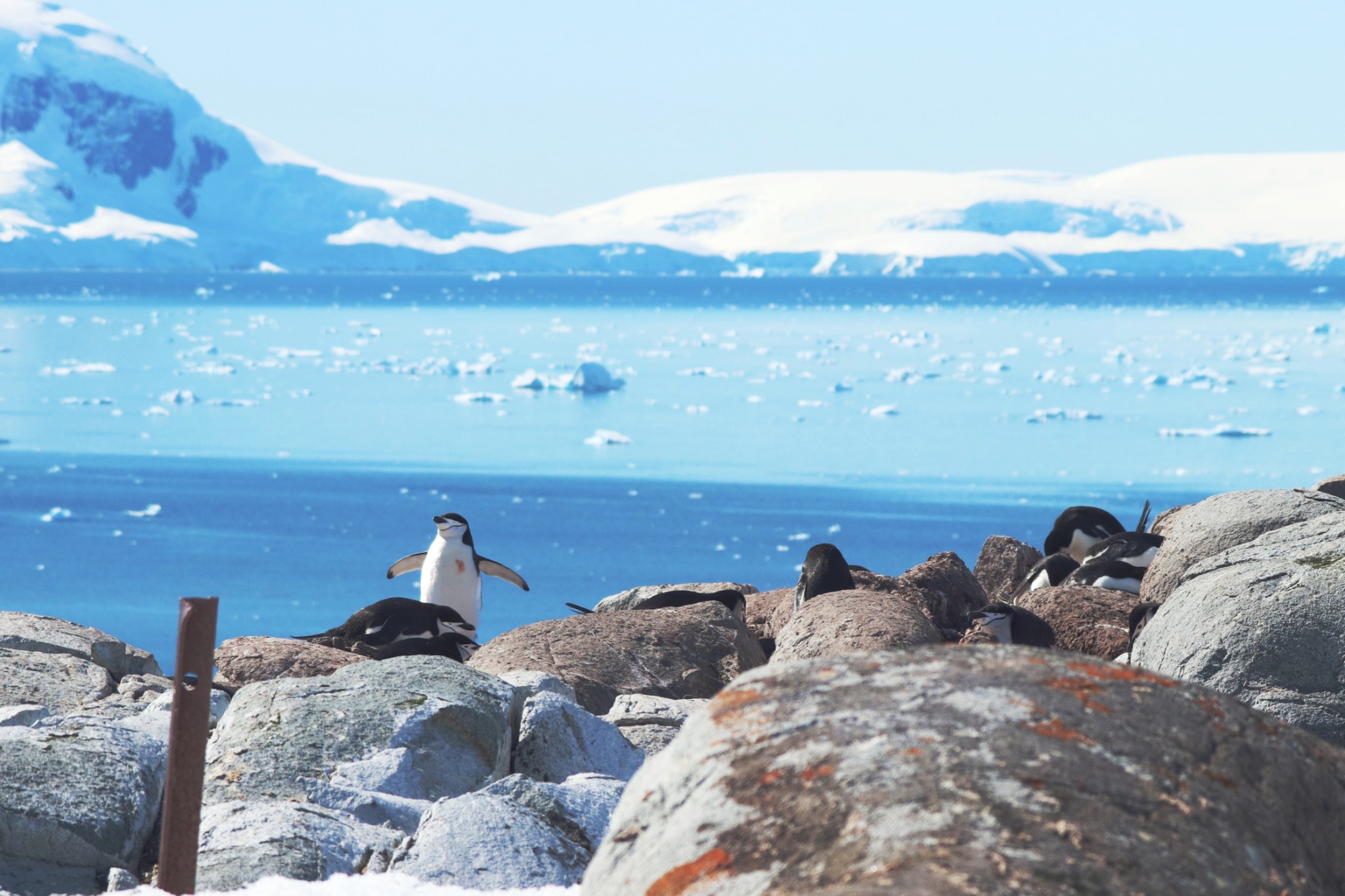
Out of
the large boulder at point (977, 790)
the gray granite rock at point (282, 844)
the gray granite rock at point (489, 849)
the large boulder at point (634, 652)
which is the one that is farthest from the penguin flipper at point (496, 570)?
the large boulder at point (977, 790)

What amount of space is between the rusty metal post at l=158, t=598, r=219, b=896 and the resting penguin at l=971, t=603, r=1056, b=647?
4514 mm

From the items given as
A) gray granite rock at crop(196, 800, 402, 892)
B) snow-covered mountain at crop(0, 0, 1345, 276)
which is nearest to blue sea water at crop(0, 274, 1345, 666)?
gray granite rock at crop(196, 800, 402, 892)

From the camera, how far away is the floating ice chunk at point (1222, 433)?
98.4ft

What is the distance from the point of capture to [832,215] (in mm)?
192000

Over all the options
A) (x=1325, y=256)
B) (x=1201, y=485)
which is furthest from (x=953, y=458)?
(x=1325, y=256)

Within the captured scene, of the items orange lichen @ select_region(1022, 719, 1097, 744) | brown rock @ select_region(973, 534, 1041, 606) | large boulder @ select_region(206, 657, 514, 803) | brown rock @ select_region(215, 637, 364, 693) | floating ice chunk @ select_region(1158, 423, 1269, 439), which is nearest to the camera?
orange lichen @ select_region(1022, 719, 1097, 744)

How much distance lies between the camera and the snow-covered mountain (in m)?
159

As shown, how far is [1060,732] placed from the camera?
2236mm

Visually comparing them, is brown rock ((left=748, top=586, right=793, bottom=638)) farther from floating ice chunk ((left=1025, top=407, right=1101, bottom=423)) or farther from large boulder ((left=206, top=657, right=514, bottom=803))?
floating ice chunk ((left=1025, top=407, right=1101, bottom=423))

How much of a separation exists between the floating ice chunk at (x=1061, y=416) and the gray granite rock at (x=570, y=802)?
99.8 feet

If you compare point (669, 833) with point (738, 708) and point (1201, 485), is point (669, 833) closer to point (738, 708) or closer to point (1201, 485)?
point (738, 708)

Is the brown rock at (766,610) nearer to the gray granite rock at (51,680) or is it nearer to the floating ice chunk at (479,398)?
the gray granite rock at (51,680)

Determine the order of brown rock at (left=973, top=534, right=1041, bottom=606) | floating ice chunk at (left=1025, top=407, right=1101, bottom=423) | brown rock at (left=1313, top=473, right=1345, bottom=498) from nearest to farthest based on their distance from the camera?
brown rock at (left=1313, top=473, right=1345, bottom=498) < brown rock at (left=973, top=534, right=1041, bottom=606) < floating ice chunk at (left=1025, top=407, right=1101, bottom=423)

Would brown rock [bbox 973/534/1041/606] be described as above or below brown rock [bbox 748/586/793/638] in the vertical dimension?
above
